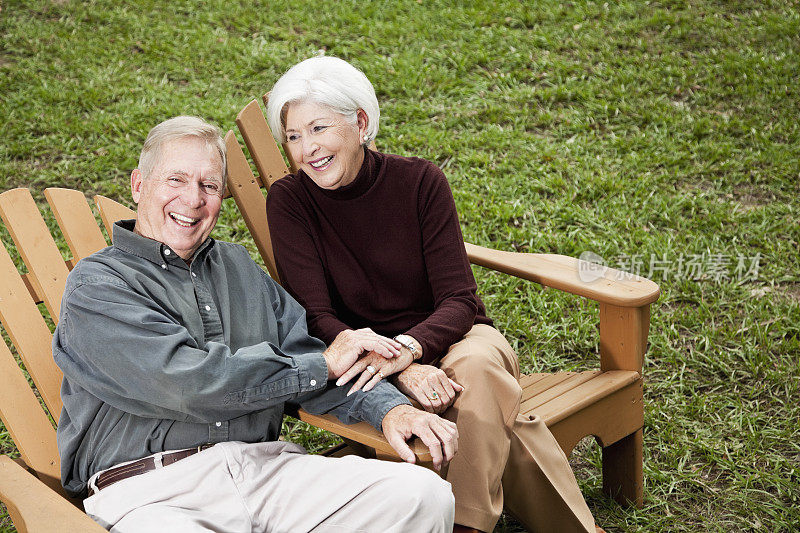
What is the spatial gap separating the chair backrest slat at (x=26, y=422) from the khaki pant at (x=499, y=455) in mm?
1196

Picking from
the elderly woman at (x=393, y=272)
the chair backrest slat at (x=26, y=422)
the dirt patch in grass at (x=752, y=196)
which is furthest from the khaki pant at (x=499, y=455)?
the dirt patch in grass at (x=752, y=196)

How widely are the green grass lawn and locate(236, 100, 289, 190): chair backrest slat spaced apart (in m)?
1.26

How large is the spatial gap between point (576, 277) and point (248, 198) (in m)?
1.27

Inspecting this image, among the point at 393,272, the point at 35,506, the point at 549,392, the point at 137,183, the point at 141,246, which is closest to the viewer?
the point at 35,506

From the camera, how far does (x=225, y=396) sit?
6.96 ft

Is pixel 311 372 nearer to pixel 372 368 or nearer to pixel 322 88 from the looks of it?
pixel 372 368

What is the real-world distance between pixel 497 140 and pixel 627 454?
3122 mm

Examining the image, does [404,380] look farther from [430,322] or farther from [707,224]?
[707,224]

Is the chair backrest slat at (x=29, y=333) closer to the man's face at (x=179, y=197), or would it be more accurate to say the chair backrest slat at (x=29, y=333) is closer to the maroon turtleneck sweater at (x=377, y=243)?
the man's face at (x=179, y=197)

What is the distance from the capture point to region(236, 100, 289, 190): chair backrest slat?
3170 millimetres

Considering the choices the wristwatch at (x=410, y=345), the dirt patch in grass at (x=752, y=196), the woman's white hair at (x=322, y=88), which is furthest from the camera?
the dirt patch in grass at (x=752, y=196)

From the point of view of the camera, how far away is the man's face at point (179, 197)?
92.4 inches

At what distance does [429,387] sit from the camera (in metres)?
2.36

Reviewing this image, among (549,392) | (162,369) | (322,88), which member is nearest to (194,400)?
(162,369)
